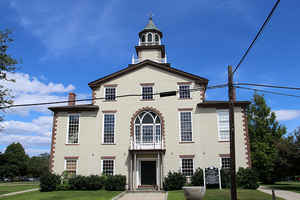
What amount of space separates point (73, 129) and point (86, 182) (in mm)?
5677

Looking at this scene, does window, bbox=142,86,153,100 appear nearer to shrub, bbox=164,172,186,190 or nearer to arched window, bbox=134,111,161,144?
arched window, bbox=134,111,161,144

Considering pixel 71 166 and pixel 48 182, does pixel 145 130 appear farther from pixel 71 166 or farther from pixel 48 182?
pixel 48 182

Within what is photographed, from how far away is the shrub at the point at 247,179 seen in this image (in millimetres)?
24172

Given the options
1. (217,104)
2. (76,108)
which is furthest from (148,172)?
(76,108)

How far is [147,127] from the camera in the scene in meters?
27.8

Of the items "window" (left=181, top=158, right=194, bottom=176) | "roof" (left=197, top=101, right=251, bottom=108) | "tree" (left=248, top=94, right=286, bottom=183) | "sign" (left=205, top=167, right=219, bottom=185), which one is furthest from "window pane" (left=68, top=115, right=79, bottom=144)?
"tree" (left=248, top=94, right=286, bottom=183)

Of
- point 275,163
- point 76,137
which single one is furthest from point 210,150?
point 76,137

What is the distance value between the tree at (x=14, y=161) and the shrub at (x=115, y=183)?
52535 millimetres

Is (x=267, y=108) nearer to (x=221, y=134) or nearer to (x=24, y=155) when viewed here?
(x=221, y=134)

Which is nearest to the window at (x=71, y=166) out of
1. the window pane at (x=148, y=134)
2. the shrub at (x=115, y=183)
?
the shrub at (x=115, y=183)

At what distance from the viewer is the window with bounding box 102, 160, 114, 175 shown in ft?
88.3

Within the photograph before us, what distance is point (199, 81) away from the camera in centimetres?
2864

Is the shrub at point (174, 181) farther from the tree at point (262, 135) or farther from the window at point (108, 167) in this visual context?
the tree at point (262, 135)

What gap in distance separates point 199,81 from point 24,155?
198ft
